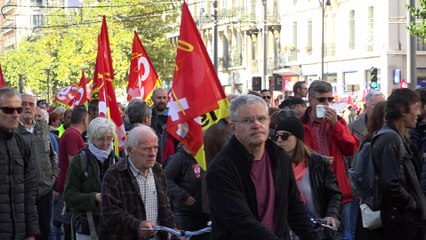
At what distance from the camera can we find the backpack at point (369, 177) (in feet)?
27.3

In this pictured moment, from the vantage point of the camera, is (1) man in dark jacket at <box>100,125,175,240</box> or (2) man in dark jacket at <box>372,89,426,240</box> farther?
(2) man in dark jacket at <box>372,89,426,240</box>

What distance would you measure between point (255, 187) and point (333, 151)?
14.0 feet

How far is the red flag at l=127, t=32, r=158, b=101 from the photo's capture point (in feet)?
55.2

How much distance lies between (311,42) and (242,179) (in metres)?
52.5

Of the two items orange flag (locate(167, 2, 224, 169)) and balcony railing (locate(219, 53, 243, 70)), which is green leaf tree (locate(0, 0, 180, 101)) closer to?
balcony railing (locate(219, 53, 243, 70))

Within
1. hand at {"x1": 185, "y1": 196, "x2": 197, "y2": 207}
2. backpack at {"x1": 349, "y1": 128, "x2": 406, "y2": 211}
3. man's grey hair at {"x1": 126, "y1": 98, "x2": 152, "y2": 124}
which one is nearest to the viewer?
backpack at {"x1": 349, "y1": 128, "x2": 406, "y2": 211}

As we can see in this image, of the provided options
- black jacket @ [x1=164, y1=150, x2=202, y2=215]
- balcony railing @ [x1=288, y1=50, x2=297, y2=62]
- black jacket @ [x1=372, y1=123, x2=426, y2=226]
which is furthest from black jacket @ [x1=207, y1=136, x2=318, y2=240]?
balcony railing @ [x1=288, y1=50, x2=297, y2=62]

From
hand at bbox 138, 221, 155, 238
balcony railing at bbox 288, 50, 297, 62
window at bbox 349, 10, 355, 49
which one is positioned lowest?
hand at bbox 138, 221, 155, 238

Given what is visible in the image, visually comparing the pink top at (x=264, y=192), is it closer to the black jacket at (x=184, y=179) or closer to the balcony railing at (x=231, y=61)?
the black jacket at (x=184, y=179)

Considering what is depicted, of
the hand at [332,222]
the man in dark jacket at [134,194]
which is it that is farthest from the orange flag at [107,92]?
the hand at [332,222]

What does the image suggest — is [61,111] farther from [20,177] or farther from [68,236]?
[20,177]

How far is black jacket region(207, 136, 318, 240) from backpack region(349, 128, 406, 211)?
2.11 meters

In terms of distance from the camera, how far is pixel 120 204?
25.6ft

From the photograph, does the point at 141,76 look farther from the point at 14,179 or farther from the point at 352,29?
the point at 352,29
